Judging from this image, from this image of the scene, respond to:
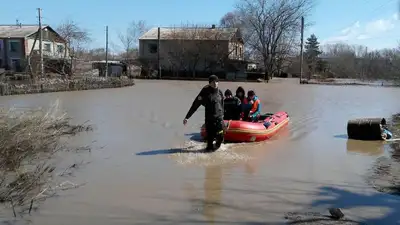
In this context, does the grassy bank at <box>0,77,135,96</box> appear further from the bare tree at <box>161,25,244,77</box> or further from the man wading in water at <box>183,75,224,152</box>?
the man wading in water at <box>183,75,224,152</box>

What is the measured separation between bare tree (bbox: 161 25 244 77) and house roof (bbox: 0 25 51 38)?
16952mm

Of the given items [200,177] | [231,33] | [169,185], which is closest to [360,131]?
[200,177]

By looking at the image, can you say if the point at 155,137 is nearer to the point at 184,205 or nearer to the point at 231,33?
the point at 184,205

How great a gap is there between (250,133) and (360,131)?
3428 millimetres

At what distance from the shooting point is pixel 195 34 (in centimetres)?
5425

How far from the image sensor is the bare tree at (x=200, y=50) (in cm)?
5294

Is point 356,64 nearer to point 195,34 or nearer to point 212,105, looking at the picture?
point 195,34

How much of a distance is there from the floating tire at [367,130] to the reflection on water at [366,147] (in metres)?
0.22

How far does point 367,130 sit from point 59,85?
23.2m

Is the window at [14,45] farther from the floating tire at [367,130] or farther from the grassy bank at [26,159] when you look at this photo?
the floating tire at [367,130]

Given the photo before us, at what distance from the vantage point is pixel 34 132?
7.65 meters

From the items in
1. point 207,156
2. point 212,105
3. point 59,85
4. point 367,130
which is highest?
point 59,85

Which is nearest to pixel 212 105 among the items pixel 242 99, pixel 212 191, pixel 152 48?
pixel 212 191

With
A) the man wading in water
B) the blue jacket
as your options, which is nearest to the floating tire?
the blue jacket
